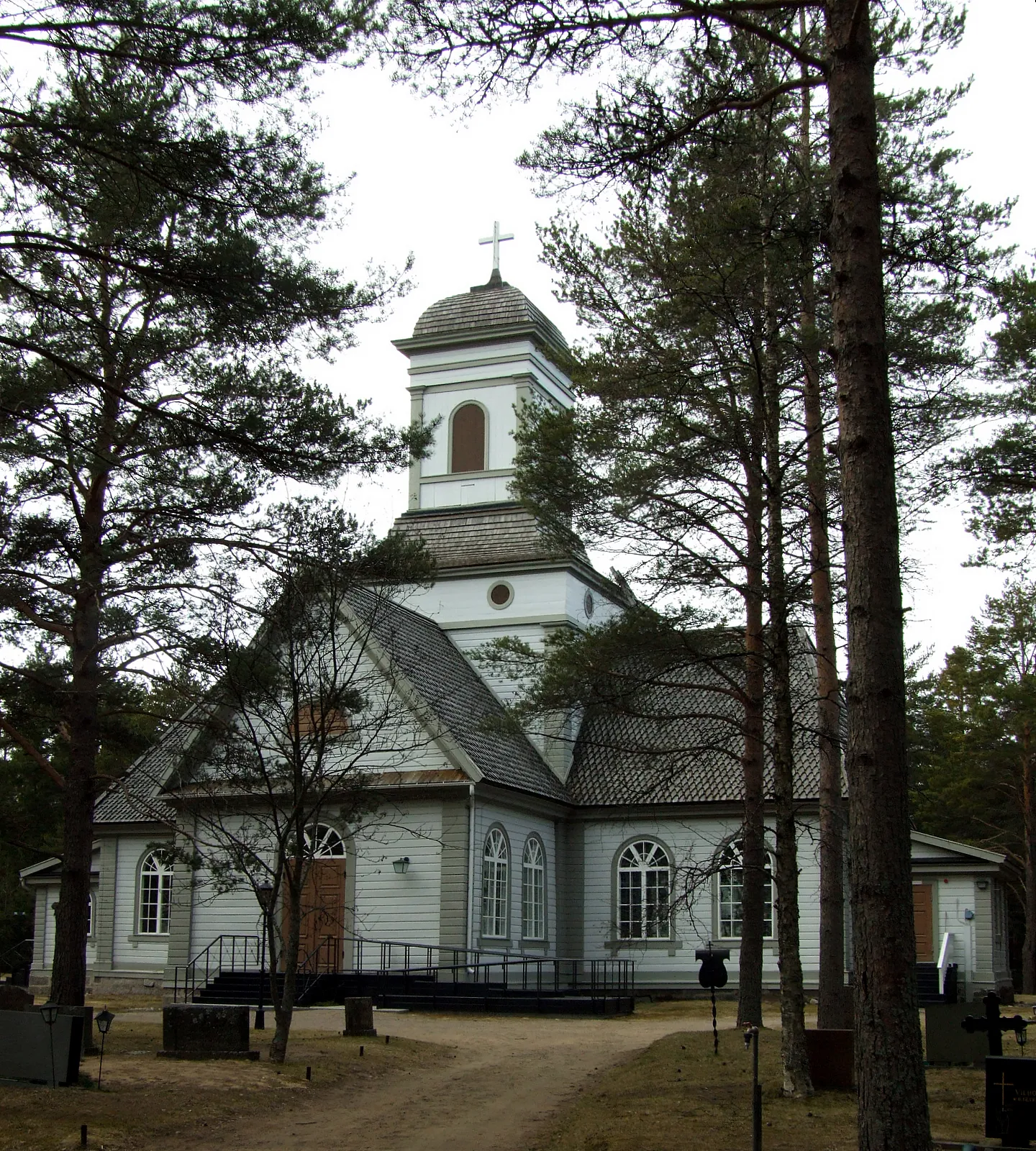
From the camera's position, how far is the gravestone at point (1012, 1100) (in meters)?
8.68

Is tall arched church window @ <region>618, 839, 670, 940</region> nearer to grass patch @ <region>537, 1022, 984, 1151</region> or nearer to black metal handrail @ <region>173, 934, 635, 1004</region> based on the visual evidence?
black metal handrail @ <region>173, 934, 635, 1004</region>

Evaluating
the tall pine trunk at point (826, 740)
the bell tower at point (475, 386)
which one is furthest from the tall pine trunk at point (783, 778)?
the bell tower at point (475, 386)

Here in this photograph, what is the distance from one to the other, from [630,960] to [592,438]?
45.6ft

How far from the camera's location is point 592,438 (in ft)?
53.2

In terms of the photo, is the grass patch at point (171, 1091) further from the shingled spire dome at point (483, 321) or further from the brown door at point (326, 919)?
the shingled spire dome at point (483, 321)

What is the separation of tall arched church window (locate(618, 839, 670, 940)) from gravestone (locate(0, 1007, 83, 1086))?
55.8ft

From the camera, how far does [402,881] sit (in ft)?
80.3

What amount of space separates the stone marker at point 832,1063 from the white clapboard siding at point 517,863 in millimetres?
12772

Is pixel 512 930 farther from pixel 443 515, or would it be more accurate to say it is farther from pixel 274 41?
pixel 274 41

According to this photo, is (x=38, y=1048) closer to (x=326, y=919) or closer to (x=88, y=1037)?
(x=88, y=1037)

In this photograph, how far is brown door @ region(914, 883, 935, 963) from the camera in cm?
2677

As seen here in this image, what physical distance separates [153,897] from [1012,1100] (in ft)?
73.4

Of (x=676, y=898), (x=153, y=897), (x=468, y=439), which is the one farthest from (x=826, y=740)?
(x=468, y=439)

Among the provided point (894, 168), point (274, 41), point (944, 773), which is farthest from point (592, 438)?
point (944, 773)
